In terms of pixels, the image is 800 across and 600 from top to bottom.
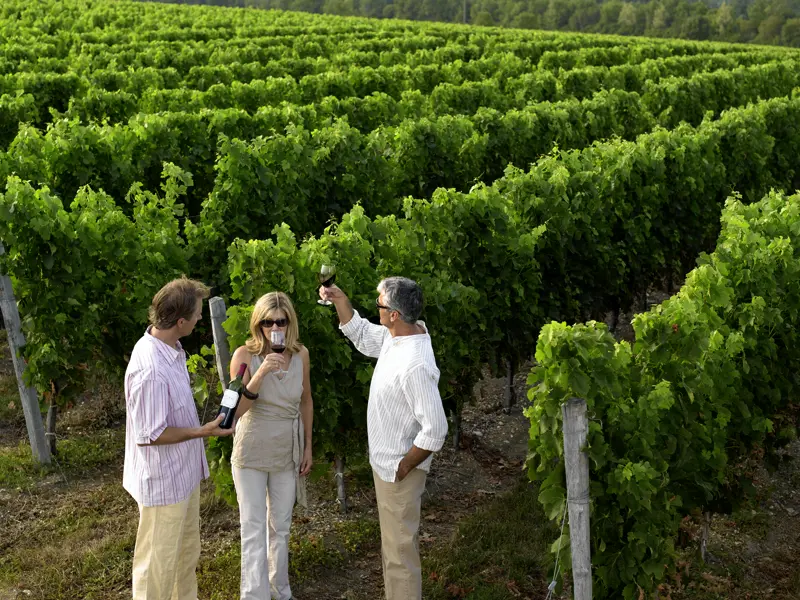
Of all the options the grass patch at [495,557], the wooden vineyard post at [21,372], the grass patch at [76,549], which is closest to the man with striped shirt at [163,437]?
the grass patch at [76,549]

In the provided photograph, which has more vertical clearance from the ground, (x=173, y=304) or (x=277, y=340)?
(x=173, y=304)

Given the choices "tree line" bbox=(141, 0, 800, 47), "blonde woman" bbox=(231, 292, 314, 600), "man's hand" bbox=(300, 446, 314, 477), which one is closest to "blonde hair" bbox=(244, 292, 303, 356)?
"blonde woman" bbox=(231, 292, 314, 600)

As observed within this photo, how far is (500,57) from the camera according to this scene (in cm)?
2609

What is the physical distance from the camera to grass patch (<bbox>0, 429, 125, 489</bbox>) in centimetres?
705

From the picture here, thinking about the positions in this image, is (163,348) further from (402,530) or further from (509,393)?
(509,393)

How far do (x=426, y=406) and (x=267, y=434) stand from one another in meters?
0.90

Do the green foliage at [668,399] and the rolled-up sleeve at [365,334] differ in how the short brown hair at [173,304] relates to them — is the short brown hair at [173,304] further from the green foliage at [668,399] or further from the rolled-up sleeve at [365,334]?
the green foliage at [668,399]

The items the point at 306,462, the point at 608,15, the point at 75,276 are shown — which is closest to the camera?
the point at 306,462

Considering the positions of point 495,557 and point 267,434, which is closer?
point 267,434

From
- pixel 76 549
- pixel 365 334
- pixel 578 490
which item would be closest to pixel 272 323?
pixel 365 334

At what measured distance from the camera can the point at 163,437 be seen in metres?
4.37

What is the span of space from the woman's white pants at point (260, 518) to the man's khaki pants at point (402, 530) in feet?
1.82

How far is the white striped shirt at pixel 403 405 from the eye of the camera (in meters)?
4.46

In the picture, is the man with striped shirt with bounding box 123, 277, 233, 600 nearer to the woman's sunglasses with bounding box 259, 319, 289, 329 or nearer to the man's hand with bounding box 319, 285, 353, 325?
the woman's sunglasses with bounding box 259, 319, 289, 329
